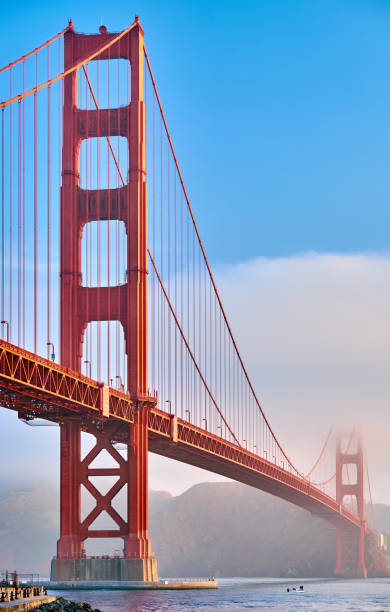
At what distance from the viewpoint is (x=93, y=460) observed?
6938 cm

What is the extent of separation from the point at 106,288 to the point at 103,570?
50.8ft

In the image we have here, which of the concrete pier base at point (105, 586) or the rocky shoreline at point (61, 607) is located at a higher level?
the concrete pier base at point (105, 586)

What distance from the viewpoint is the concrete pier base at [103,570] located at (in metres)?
65.6

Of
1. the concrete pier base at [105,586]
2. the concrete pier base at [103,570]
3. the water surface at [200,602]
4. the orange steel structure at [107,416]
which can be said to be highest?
the orange steel structure at [107,416]

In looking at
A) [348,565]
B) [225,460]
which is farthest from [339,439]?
[225,460]

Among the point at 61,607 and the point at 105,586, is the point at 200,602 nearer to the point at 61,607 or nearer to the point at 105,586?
the point at 105,586

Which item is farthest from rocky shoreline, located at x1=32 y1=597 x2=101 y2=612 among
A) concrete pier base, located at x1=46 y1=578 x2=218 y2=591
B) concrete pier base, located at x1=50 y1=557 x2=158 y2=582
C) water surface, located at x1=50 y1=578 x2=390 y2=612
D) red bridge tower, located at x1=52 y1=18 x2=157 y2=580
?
red bridge tower, located at x1=52 y1=18 x2=157 y2=580

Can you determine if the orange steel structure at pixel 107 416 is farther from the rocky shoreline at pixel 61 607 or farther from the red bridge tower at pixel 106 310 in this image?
the rocky shoreline at pixel 61 607

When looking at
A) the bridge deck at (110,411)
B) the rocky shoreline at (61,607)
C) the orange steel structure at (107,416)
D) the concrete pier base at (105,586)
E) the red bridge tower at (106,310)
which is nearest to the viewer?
the rocky shoreline at (61,607)

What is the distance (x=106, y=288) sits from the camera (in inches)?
2763

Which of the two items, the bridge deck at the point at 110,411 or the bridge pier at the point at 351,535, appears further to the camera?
the bridge pier at the point at 351,535

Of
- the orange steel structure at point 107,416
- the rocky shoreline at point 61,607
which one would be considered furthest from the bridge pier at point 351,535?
the rocky shoreline at point 61,607

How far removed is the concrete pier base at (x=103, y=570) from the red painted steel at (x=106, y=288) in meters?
0.84

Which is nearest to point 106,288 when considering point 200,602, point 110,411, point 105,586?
point 110,411
